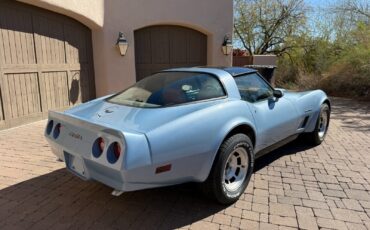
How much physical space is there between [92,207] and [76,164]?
565 millimetres

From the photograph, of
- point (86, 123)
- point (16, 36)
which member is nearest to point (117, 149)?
point (86, 123)

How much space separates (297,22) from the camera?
62.1 feet

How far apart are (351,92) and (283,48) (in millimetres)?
8404

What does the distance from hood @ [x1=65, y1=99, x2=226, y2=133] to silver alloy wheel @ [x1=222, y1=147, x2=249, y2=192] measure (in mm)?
597

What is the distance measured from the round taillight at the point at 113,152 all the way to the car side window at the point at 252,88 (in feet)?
5.58

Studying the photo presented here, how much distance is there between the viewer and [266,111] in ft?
12.2

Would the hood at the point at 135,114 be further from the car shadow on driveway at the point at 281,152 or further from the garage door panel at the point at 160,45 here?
the garage door panel at the point at 160,45

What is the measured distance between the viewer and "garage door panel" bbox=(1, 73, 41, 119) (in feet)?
19.6

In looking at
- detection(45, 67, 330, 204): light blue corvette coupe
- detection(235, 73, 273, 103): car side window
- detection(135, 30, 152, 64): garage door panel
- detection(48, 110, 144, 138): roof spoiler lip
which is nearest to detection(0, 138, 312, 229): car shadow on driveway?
detection(45, 67, 330, 204): light blue corvette coupe

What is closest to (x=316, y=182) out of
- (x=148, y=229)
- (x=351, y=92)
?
(x=148, y=229)

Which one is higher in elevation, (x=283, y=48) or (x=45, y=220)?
(x=283, y=48)

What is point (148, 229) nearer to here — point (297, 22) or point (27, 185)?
point (27, 185)

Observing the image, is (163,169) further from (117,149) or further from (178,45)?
(178,45)

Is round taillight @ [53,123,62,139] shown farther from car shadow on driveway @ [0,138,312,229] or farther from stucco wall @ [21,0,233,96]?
stucco wall @ [21,0,233,96]
